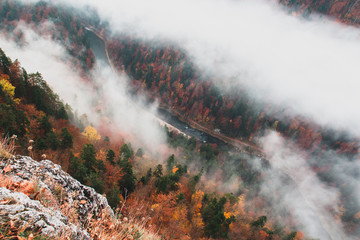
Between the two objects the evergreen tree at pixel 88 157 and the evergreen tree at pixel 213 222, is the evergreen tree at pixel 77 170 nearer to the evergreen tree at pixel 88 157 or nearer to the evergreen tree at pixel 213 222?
the evergreen tree at pixel 88 157

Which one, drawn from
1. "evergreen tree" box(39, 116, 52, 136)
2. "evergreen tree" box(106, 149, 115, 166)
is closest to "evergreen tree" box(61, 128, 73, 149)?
"evergreen tree" box(39, 116, 52, 136)

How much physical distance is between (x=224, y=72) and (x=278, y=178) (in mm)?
108860

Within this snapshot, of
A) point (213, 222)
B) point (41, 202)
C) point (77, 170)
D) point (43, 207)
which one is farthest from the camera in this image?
point (213, 222)

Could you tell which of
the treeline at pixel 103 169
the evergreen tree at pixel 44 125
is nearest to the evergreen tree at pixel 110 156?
the treeline at pixel 103 169

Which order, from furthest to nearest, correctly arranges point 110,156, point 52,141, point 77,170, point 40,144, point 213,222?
point 110,156 → point 213,222 → point 52,141 → point 40,144 → point 77,170

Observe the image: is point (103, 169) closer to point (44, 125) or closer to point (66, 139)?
point (66, 139)

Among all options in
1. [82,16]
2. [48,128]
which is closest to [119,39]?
[82,16]

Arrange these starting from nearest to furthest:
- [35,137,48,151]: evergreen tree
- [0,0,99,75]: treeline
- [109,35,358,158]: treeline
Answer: [35,137,48,151]: evergreen tree → [0,0,99,75]: treeline → [109,35,358,158]: treeline

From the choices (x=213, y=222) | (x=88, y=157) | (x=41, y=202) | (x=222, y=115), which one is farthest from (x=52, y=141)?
(x=222, y=115)

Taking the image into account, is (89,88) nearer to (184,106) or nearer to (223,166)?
(184,106)

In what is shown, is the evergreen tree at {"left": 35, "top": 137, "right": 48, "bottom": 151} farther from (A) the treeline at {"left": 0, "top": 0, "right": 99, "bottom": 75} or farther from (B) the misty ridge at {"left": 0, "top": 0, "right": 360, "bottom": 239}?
(A) the treeline at {"left": 0, "top": 0, "right": 99, "bottom": 75}

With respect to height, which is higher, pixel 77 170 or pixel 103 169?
pixel 77 170

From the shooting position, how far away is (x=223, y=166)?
79.2m

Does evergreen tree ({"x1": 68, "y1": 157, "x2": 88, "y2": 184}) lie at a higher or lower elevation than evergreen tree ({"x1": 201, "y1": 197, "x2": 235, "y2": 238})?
higher
